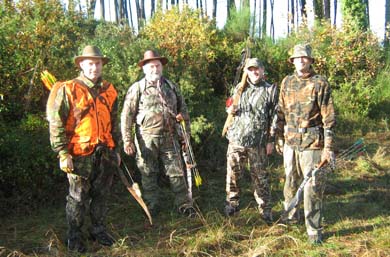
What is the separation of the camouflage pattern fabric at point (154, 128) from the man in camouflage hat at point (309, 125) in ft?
5.15

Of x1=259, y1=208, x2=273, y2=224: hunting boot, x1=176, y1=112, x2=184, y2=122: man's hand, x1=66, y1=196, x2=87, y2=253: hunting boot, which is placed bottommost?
x1=259, y1=208, x2=273, y2=224: hunting boot

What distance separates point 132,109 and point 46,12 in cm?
444

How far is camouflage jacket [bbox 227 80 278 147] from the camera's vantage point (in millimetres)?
5473

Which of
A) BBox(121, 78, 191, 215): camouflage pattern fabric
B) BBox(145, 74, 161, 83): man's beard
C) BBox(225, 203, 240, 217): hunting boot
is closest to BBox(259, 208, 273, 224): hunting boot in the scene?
BBox(225, 203, 240, 217): hunting boot

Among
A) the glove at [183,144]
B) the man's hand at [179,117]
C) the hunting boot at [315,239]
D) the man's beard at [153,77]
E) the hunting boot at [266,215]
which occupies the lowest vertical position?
the hunting boot at [315,239]

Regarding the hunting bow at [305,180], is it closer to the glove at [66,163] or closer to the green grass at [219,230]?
the green grass at [219,230]

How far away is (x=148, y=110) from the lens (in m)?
5.66

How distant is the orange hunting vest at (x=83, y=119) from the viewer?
4422 mm

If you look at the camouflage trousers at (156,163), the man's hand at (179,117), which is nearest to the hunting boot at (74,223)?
the camouflage trousers at (156,163)

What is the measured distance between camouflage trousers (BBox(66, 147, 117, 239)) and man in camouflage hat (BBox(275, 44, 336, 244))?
2.07m

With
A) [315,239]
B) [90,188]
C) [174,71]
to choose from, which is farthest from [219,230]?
A: [174,71]

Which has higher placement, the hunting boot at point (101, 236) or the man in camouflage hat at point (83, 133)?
the man in camouflage hat at point (83, 133)

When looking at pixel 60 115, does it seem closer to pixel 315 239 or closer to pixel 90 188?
pixel 90 188

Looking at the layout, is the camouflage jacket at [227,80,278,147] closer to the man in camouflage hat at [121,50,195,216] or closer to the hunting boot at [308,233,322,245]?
the man in camouflage hat at [121,50,195,216]
